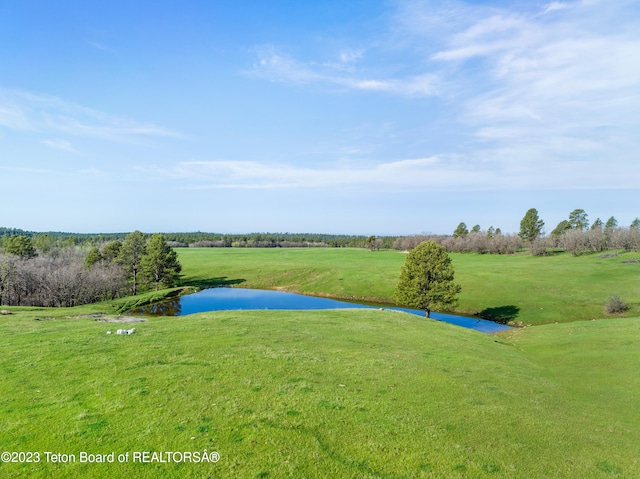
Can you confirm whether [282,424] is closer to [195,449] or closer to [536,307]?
[195,449]

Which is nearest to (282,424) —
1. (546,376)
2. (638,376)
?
(546,376)

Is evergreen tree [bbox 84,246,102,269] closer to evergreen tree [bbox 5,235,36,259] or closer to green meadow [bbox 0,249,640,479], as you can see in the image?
evergreen tree [bbox 5,235,36,259]

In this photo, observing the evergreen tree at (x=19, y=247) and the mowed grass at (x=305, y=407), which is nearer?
the mowed grass at (x=305, y=407)

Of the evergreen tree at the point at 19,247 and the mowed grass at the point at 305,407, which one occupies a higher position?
the evergreen tree at the point at 19,247

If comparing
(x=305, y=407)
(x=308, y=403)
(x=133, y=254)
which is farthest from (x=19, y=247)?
(x=305, y=407)

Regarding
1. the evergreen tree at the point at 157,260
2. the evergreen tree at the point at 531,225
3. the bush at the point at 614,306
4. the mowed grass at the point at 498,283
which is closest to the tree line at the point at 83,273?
the evergreen tree at the point at 157,260

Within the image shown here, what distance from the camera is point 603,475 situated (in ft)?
34.3

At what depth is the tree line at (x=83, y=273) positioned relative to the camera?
217 feet

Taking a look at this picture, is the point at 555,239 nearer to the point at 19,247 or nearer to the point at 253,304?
the point at 253,304

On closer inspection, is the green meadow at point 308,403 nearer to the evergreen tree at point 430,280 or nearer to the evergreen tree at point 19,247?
the evergreen tree at point 430,280

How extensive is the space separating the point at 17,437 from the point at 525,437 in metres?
16.6

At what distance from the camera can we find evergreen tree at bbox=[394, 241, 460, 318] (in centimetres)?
5416

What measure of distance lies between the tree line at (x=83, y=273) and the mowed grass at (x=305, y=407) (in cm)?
5143

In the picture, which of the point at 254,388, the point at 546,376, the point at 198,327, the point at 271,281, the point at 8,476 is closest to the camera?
the point at 8,476
